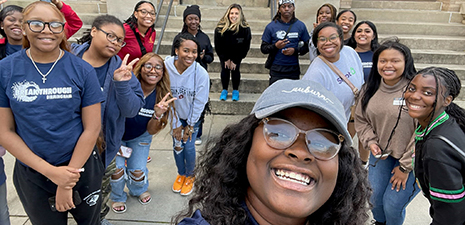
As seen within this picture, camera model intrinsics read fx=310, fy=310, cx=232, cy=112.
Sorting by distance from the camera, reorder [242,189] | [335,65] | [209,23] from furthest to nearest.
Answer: [209,23] → [335,65] → [242,189]

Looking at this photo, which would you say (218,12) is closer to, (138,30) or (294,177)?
(138,30)

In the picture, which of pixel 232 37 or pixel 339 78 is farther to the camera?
pixel 232 37

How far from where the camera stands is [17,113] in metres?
1.90

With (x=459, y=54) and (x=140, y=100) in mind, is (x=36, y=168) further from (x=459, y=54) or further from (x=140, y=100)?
(x=459, y=54)

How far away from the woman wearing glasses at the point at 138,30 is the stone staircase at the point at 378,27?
215cm

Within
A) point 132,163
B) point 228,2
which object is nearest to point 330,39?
point 132,163

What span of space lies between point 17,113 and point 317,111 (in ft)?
5.93

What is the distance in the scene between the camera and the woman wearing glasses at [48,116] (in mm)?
1896

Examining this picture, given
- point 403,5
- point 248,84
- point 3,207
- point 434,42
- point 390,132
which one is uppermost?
point 403,5

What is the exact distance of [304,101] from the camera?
1079mm

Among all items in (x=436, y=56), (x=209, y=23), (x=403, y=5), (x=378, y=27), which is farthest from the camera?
(x=403, y=5)

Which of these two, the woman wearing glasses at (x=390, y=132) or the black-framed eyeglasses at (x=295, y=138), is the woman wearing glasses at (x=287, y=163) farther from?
the woman wearing glasses at (x=390, y=132)

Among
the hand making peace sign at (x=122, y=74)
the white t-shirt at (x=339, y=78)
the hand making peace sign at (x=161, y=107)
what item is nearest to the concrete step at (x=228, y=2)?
the white t-shirt at (x=339, y=78)

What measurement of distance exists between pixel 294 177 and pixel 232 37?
14.2 ft
